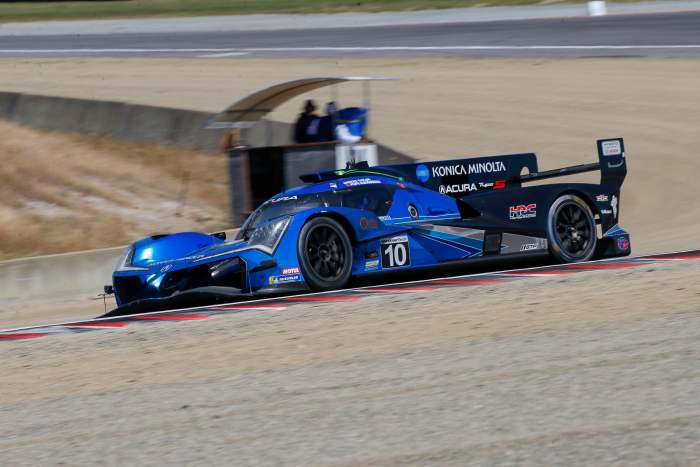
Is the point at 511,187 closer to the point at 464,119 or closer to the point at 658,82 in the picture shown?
the point at 464,119

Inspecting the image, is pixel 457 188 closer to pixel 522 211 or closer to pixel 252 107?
pixel 522 211

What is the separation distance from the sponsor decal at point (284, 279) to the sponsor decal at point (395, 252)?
812 mm

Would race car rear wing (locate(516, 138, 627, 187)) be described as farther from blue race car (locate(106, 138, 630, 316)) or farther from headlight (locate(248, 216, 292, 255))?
headlight (locate(248, 216, 292, 255))

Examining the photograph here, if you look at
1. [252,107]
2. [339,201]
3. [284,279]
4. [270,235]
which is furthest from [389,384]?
[252,107]

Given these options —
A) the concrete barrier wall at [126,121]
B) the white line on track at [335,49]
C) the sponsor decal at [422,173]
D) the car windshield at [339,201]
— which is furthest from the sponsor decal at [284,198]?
the white line on track at [335,49]

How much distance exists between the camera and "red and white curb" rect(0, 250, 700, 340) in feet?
29.6

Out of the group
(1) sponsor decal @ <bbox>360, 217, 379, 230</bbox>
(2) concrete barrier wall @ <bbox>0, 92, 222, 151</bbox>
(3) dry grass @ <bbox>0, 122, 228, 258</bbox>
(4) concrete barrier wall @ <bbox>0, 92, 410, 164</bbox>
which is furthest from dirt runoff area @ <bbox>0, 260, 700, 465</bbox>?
(2) concrete barrier wall @ <bbox>0, 92, 222, 151</bbox>

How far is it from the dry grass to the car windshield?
16.8 ft

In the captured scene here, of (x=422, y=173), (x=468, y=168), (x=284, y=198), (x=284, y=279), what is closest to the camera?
(x=284, y=279)

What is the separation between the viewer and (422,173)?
10836 millimetres

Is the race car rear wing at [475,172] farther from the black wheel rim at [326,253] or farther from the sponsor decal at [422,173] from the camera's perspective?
the black wheel rim at [326,253]

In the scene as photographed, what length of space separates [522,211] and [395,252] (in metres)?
1.34

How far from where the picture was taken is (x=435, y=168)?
1092 centimetres

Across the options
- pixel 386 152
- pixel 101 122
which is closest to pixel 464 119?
pixel 386 152
